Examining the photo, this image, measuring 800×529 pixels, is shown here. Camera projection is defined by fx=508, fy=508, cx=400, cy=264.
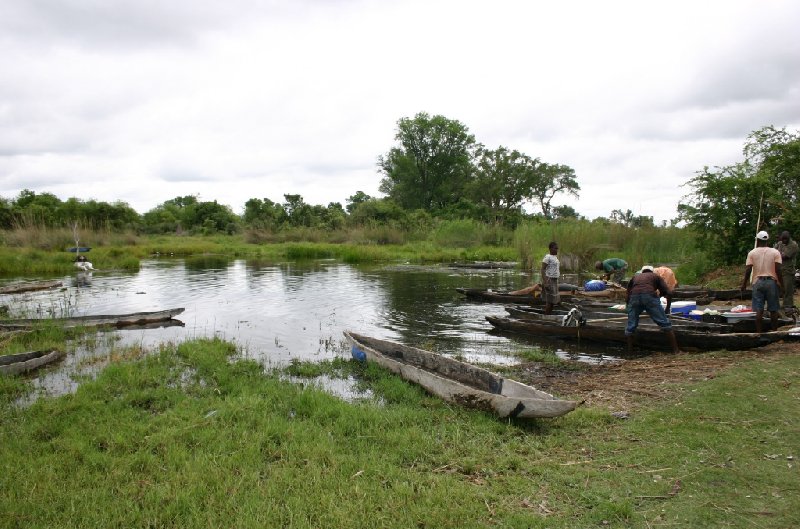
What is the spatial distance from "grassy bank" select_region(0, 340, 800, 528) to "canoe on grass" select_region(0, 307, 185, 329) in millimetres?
5912

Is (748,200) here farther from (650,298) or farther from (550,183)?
(550,183)

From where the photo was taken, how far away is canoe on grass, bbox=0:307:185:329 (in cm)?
1169

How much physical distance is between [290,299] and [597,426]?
13839 millimetres

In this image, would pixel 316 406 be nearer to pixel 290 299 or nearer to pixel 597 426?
pixel 597 426

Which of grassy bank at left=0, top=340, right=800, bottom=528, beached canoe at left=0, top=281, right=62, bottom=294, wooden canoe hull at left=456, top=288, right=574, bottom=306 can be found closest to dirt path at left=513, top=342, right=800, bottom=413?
grassy bank at left=0, top=340, right=800, bottom=528

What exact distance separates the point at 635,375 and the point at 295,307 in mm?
11041

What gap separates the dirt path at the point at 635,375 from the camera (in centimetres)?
692

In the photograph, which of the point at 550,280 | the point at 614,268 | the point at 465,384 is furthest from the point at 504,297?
the point at 465,384

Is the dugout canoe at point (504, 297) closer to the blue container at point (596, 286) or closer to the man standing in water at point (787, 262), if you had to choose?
the blue container at point (596, 286)

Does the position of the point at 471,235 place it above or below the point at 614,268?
above

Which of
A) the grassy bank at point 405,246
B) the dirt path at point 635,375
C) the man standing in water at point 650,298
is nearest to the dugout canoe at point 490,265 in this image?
the grassy bank at point 405,246

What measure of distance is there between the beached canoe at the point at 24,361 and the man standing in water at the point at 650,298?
1077 cm

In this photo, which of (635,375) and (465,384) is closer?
(465,384)

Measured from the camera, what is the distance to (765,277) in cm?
981
